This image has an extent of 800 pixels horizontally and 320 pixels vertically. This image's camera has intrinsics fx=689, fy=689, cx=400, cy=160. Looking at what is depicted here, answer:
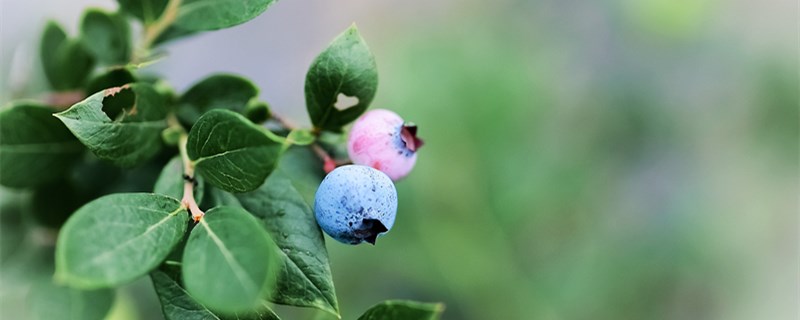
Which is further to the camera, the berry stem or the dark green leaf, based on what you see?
the dark green leaf

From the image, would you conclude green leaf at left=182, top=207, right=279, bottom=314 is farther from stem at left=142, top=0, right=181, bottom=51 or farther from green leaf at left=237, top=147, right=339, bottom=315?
stem at left=142, top=0, right=181, bottom=51

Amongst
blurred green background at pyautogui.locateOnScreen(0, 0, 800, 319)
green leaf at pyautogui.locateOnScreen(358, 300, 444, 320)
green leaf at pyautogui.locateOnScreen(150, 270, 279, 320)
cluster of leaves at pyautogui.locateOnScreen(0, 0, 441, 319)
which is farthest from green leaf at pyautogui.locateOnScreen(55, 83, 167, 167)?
blurred green background at pyautogui.locateOnScreen(0, 0, 800, 319)

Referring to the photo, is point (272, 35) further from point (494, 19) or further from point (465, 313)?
point (465, 313)

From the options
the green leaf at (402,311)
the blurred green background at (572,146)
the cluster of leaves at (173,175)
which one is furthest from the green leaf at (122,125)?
the blurred green background at (572,146)

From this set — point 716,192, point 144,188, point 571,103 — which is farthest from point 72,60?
point 716,192

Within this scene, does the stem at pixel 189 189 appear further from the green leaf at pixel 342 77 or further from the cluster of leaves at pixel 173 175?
the green leaf at pixel 342 77

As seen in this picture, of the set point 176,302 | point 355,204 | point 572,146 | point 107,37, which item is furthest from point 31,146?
point 572,146
